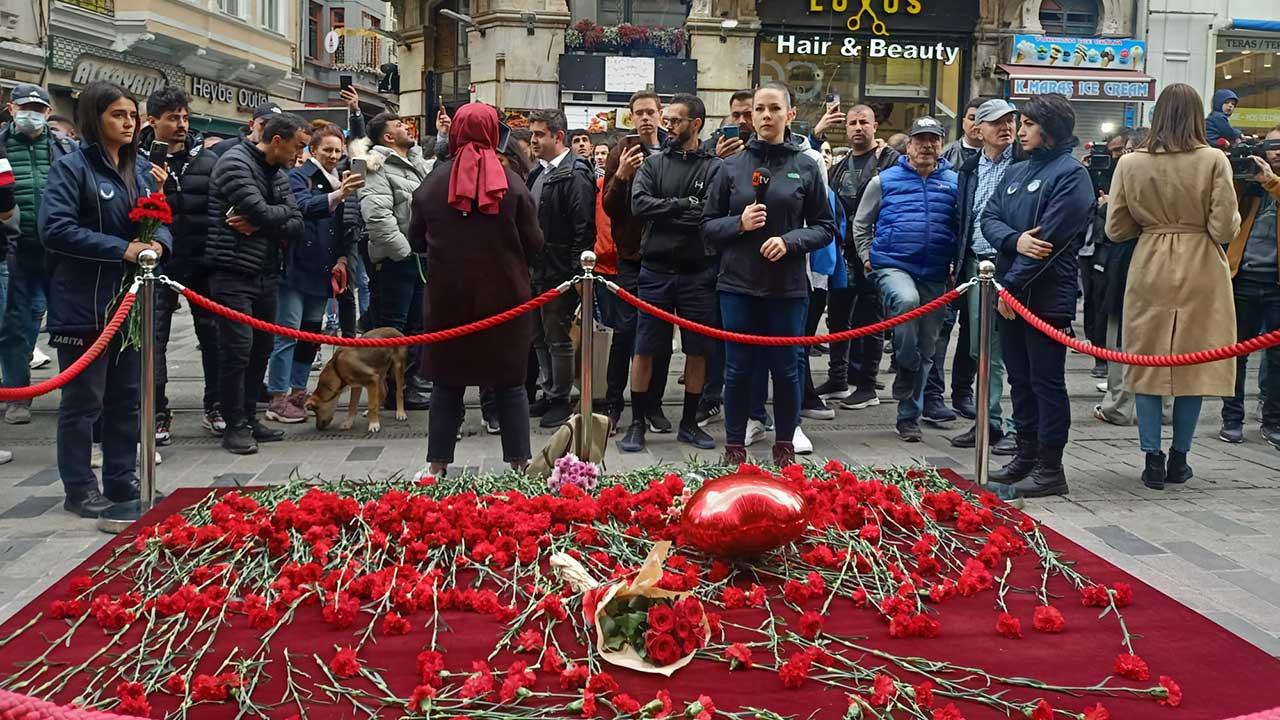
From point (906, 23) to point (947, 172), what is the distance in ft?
50.6

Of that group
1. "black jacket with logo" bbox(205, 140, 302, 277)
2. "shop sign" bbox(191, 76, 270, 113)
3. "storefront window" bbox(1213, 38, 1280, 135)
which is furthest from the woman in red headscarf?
"shop sign" bbox(191, 76, 270, 113)

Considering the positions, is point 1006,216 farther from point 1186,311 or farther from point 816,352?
point 816,352

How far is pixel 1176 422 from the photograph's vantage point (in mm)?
6605

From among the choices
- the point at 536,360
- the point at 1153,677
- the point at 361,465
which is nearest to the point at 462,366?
the point at 361,465

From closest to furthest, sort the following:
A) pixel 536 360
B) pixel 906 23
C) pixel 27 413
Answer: pixel 27 413, pixel 536 360, pixel 906 23

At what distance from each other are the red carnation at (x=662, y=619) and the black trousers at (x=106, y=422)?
348 cm

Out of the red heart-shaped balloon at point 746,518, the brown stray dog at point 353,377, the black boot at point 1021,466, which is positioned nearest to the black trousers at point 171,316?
the brown stray dog at point 353,377

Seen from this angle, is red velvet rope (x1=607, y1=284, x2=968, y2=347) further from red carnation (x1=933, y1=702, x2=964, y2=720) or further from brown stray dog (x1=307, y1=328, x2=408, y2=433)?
red carnation (x1=933, y1=702, x2=964, y2=720)

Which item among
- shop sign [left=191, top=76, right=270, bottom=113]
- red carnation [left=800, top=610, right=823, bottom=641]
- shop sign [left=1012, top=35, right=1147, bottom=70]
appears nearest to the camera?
red carnation [left=800, top=610, right=823, bottom=641]

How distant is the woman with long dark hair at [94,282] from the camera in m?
5.57

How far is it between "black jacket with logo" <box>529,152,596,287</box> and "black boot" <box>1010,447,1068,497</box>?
320cm

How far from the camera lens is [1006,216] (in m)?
6.66

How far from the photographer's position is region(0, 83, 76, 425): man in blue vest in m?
7.33

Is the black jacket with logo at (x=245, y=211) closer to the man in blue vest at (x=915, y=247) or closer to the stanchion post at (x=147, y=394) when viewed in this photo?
the stanchion post at (x=147, y=394)
